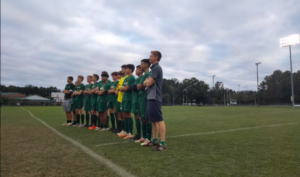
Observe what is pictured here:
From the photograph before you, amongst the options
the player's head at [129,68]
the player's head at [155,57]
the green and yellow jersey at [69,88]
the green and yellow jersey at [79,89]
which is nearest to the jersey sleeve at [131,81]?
the player's head at [129,68]

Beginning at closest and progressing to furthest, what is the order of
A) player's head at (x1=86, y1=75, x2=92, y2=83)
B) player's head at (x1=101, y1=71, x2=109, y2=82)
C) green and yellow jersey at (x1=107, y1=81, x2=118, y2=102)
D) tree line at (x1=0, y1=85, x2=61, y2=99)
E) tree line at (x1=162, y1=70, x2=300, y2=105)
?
green and yellow jersey at (x1=107, y1=81, x2=118, y2=102), player's head at (x1=101, y1=71, x2=109, y2=82), player's head at (x1=86, y1=75, x2=92, y2=83), tree line at (x1=162, y1=70, x2=300, y2=105), tree line at (x1=0, y1=85, x2=61, y2=99)

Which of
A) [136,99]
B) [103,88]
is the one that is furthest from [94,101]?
[136,99]

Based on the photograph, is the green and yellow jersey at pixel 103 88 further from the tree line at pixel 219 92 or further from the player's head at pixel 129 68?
the tree line at pixel 219 92

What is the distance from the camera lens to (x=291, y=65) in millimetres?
29000

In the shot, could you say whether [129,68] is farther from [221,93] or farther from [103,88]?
[221,93]

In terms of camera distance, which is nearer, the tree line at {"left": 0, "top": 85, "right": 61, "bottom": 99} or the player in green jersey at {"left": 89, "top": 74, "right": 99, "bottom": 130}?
the player in green jersey at {"left": 89, "top": 74, "right": 99, "bottom": 130}

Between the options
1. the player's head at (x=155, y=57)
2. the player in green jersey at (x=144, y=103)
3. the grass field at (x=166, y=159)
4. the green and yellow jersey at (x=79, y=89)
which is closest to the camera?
the grass field at (x=166, y=159)

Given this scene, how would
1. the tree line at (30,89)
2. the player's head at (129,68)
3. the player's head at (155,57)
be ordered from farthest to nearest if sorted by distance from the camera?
the tree line at (30,89)
the player's head at (129,68)
the player's head at (155,57)

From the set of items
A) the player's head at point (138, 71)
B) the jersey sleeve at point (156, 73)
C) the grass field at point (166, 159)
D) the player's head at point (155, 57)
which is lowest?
the grass field at point (166, 159)

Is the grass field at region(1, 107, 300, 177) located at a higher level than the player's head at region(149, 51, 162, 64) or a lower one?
lower

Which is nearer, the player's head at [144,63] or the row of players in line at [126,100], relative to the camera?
the row of players in line at [126,100]

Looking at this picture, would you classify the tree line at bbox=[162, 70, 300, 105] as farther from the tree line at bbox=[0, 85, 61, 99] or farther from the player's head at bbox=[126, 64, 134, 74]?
the tree line at bbox=[0, 85, 61, 99]

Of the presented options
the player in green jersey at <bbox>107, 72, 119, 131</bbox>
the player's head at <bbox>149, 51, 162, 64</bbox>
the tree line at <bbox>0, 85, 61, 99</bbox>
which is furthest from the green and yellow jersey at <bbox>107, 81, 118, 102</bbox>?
the tree line at <bbox>0, 85, 61, 99</bbox>

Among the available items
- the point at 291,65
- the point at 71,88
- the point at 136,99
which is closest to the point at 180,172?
the point at 136,99
